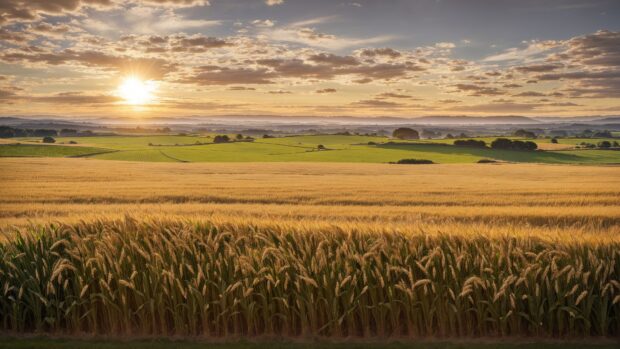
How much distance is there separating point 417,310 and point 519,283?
143 centimetres

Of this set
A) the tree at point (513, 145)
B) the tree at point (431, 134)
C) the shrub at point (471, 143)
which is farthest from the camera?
the tree at point (431, 134)

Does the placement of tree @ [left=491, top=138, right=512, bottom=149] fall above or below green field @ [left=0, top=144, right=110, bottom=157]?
below

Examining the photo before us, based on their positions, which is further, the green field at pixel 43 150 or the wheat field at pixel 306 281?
the green field at pixel 43 150

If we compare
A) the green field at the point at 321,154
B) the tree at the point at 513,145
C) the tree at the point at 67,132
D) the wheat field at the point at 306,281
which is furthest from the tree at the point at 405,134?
the wheat field at the point at 306,281

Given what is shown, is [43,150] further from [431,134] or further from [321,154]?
[431,134]

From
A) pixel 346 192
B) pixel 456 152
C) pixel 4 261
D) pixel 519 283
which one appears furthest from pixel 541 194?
pixel 456 152

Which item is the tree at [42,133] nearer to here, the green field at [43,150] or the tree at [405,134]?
the green field at [43,150]

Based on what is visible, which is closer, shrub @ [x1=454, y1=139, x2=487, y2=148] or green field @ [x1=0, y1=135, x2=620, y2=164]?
green field @ [x1=0, y1=135, x2=620, y2=164]

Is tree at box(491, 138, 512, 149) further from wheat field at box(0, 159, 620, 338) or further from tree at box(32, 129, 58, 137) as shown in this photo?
tree at box(32, 129, 58, 137)

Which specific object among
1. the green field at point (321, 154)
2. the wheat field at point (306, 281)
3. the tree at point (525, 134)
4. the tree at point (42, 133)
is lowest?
the green field at point (321, 154)

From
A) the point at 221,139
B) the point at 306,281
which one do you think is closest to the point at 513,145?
the point at 221,139

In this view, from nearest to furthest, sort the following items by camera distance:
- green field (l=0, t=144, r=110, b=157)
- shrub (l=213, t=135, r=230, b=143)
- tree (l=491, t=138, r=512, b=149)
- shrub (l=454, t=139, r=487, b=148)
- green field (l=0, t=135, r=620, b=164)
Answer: green field (l=0, t=135, r=620, b=164)
green field (l=0, t=144, r=110, b=157)
tree (l=491, t=138, r=512, b=149)
shrub (l=454, t=139, r=487, b=148)
shrub (l=213, t=135, r=230, b=143)

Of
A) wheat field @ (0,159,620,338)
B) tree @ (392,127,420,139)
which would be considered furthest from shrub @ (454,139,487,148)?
wheat field @ (0,159,620,338)

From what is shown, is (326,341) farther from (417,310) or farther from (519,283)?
(519,283)
